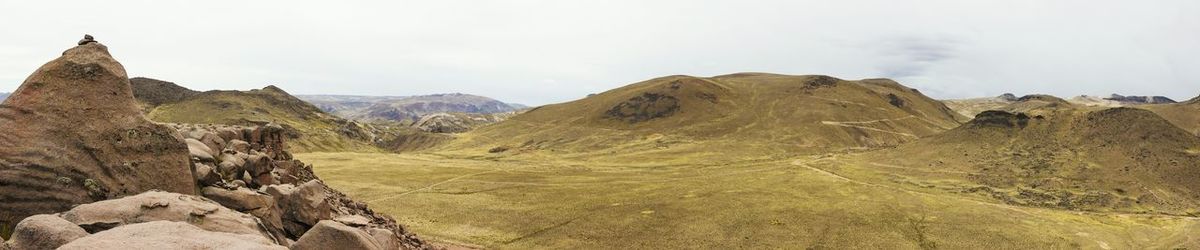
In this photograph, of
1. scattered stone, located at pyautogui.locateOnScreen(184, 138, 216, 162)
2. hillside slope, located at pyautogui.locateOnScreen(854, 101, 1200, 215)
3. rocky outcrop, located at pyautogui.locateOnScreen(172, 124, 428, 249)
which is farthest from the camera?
hillside slope, located at pyautogui.locateOnScreen(854, 101, 1200, 215)

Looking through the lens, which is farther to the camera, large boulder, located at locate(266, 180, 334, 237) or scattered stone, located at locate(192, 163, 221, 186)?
large boulder, located at locate(266, 180, 334, 237)

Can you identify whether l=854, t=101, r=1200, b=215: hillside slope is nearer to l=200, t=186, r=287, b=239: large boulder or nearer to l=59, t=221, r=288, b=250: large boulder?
l=200, t=186, r=287, b=239: large boulder

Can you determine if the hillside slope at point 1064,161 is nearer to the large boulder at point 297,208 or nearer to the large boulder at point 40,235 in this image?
the large boulder at point 297,208

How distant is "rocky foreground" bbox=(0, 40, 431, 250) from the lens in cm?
2161

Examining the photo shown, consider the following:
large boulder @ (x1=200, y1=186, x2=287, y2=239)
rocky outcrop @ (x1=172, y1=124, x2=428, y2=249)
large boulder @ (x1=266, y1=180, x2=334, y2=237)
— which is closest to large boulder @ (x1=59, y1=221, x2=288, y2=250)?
rocky outcrop @ (x1=172, y1=124, x2=428, y2=249)

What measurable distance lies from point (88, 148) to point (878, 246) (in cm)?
6725

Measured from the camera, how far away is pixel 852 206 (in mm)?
86000

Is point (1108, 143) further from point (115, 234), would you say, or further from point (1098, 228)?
point (115, 234)

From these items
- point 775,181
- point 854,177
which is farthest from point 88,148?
point 854,177

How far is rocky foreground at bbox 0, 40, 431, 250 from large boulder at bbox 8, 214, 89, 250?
1.3 inches

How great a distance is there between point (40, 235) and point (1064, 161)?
167 meters

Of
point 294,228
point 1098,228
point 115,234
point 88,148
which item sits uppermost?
point 88,148

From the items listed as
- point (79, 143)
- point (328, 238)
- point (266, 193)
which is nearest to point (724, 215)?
point (266, 193)

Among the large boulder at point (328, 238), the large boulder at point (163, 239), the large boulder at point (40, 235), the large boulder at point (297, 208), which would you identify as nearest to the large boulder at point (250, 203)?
the large boulder at point (297, 208)
